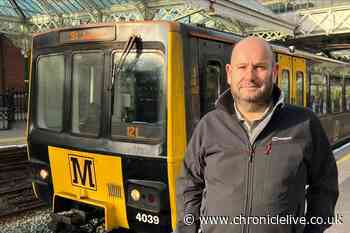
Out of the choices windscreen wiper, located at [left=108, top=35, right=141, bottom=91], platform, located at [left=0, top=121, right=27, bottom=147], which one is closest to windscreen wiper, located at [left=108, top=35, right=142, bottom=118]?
windscreen wiper, located at [left=108, top=35, right=141, bottom=91]

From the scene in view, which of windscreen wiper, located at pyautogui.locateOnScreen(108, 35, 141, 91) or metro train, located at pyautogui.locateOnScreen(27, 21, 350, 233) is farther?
windscreen wiper, located at pyautogui.locateOnScreen(108, 35, 141, 91)

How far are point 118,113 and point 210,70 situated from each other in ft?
3.64

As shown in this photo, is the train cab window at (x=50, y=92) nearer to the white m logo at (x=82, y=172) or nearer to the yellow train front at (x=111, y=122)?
the yellow train front at (x=111, y=122)

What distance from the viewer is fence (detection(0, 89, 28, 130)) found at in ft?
60.2

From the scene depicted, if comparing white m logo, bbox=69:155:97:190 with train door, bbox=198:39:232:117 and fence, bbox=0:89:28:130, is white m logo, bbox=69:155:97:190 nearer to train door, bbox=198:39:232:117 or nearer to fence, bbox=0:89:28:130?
train door, bbox=198:39:232:117

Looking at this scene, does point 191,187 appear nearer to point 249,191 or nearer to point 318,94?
point 249,191

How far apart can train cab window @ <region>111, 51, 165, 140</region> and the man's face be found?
6.99 feet

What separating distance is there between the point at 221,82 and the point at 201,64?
0.51 metres

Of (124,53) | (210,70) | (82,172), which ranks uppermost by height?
(124,53)

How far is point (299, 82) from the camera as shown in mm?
7875

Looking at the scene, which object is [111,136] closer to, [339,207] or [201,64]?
[201,64]

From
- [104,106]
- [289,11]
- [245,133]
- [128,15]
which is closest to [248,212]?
[245,133]

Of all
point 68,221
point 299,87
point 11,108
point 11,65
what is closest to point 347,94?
point 299,87

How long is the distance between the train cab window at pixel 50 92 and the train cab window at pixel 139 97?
86 centimetres
